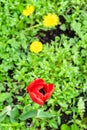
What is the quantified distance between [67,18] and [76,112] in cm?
83

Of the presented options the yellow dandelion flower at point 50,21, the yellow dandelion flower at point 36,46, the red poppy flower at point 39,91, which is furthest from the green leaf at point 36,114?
the yellow dandelion flower at point 50,21

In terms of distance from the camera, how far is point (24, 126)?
257 centimetres

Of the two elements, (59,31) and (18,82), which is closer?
(18,82)

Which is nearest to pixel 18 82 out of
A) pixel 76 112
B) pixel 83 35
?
pixel 76 112

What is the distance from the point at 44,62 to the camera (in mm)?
2777

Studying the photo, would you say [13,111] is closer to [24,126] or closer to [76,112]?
[24,126]

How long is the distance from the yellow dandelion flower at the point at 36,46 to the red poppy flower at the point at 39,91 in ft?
1.73

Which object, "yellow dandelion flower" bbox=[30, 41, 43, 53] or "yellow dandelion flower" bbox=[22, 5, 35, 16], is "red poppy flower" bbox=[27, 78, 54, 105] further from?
"yellow dandelion flower" bbox=[22, 5, 35, 16]

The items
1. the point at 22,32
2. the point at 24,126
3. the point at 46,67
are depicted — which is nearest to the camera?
the point at 24,126

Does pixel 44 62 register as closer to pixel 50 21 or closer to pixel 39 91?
pixel 50 21

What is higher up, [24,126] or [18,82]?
[18,82]

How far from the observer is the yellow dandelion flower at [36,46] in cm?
277

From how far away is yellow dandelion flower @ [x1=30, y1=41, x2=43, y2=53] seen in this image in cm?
277

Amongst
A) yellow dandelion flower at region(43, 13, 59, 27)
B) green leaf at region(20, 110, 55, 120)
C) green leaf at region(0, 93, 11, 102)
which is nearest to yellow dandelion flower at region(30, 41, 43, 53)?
yellow dandelion flower at region(43, 13, 59, 27)
